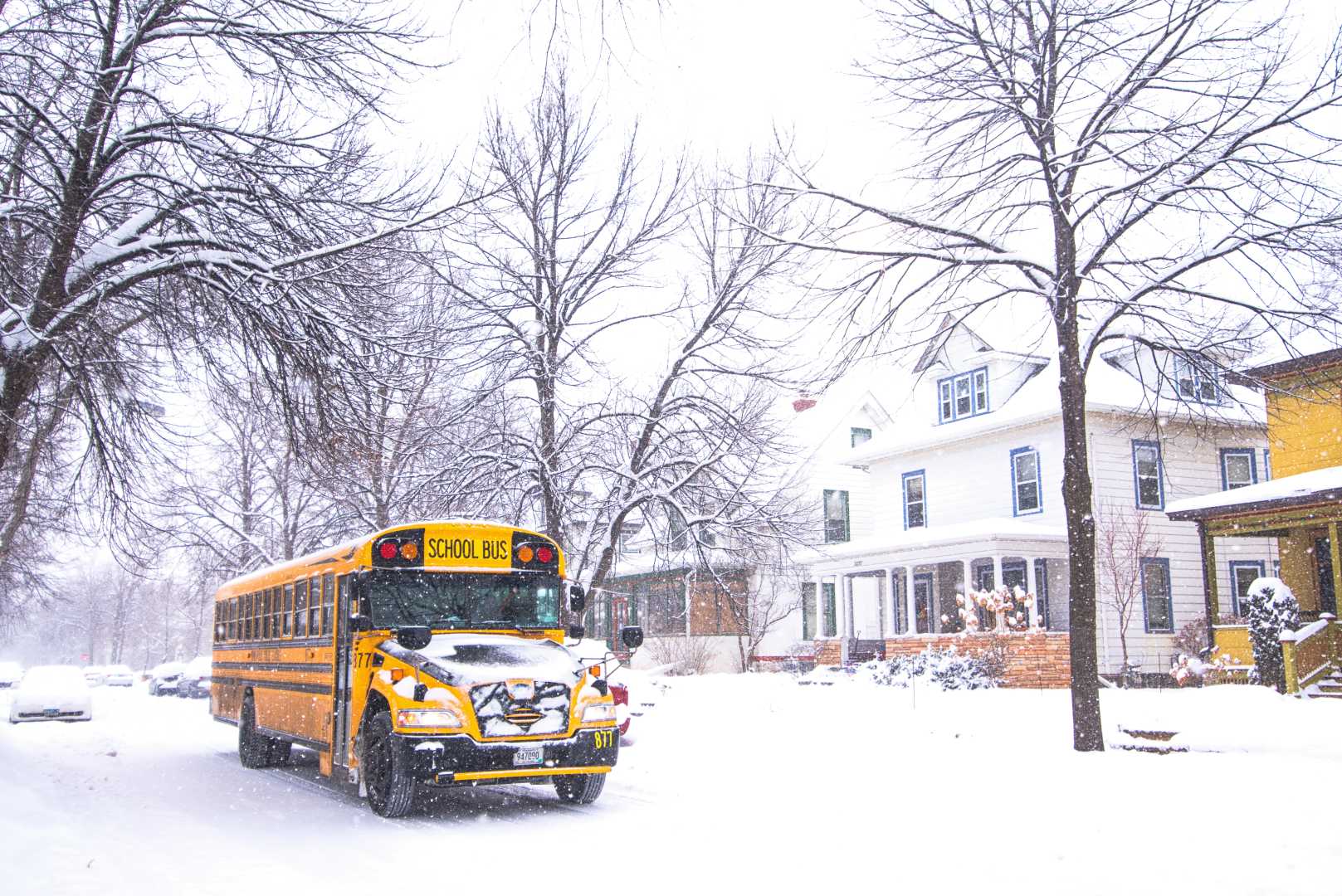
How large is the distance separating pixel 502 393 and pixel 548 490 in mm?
2222

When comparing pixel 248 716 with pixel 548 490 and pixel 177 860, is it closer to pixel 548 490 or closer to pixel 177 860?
pixel 548 490

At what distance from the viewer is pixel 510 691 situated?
9562mm

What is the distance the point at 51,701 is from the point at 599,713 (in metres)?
22.2

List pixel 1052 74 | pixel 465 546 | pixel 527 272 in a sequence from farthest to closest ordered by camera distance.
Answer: pixel 527 272 < pixel 1052 74 < pixel 465 546

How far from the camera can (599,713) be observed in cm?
1009

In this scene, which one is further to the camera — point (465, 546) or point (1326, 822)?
point (465, 546)

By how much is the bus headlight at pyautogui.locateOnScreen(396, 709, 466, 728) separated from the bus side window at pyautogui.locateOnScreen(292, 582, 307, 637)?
3676 millimetres

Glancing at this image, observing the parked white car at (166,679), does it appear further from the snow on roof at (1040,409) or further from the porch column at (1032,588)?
the porch column at (1032,588)

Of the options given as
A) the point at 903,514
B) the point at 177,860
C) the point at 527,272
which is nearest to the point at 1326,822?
the point at 177,860

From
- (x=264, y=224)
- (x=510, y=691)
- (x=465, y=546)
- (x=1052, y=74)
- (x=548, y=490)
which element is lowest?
(x=510, y=691)

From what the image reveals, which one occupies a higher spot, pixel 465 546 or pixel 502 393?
pixel 502 393

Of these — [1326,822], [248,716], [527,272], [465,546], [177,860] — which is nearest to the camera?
[177,860]

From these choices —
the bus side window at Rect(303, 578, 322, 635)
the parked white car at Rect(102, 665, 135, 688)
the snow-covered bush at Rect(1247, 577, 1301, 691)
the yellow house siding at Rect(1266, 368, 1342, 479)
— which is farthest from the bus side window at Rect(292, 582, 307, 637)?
the parked white car at Rect(102, 665, 135, 688)

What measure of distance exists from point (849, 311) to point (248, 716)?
Answer: 10052 millimetres
